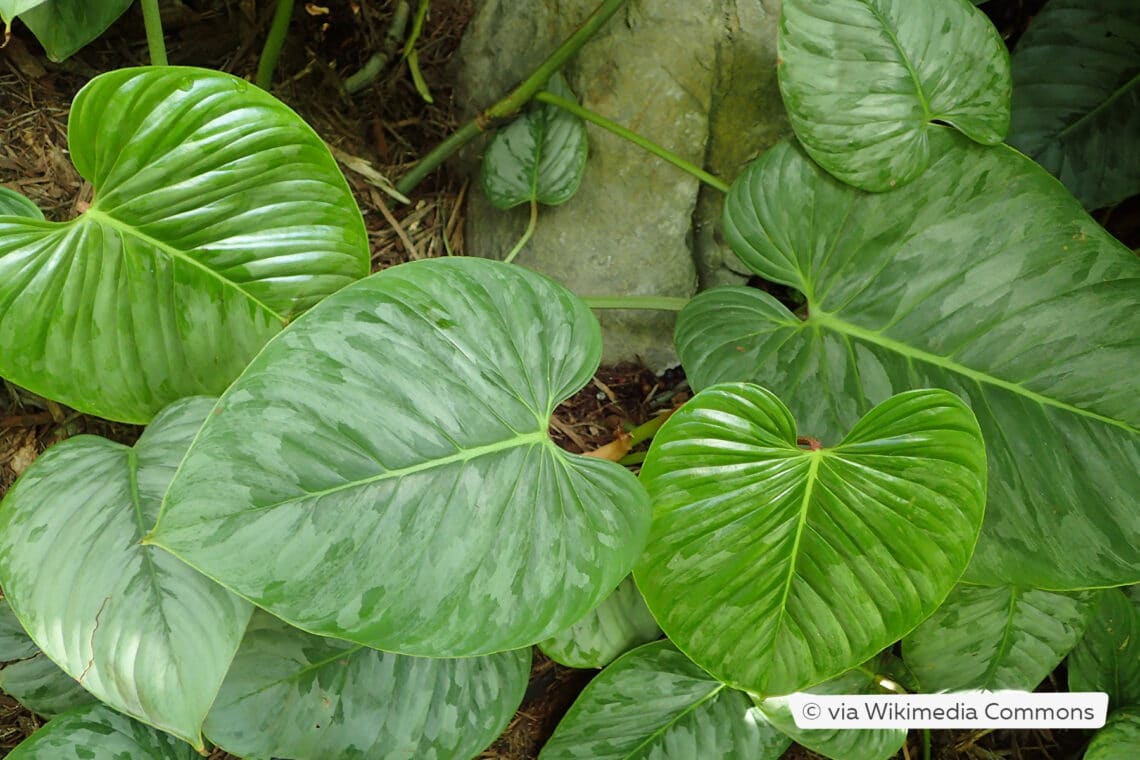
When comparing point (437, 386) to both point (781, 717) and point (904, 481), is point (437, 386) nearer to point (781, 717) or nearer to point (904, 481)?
point (904, 481)

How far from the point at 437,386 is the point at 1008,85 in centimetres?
74

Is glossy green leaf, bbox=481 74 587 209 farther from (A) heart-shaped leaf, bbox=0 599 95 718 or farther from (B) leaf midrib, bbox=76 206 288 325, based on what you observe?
(A) heart-shaped leaf, bbox=0 599 95 718

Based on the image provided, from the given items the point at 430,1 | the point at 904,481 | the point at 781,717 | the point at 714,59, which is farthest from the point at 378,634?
the point at 430,1

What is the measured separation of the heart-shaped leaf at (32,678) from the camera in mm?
973

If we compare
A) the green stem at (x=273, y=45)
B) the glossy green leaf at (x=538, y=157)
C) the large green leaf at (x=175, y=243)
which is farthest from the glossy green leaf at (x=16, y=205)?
the glossy green leaf at (x=538, y=157)

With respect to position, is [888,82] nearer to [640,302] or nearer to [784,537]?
[640,302]

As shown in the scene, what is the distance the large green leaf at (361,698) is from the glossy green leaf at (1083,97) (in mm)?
1014

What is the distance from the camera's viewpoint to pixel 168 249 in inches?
30.7

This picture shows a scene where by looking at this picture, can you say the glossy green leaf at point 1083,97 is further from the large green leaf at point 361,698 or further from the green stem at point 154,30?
the green stem at point 154,30

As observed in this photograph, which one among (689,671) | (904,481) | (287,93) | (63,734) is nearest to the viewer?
(904,481)

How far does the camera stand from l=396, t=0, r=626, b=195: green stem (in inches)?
42.4

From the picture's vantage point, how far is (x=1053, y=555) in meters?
0.80

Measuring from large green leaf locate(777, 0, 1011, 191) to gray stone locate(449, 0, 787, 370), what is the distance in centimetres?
24

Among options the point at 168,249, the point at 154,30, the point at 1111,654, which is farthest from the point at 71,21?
the point at 1111,654
